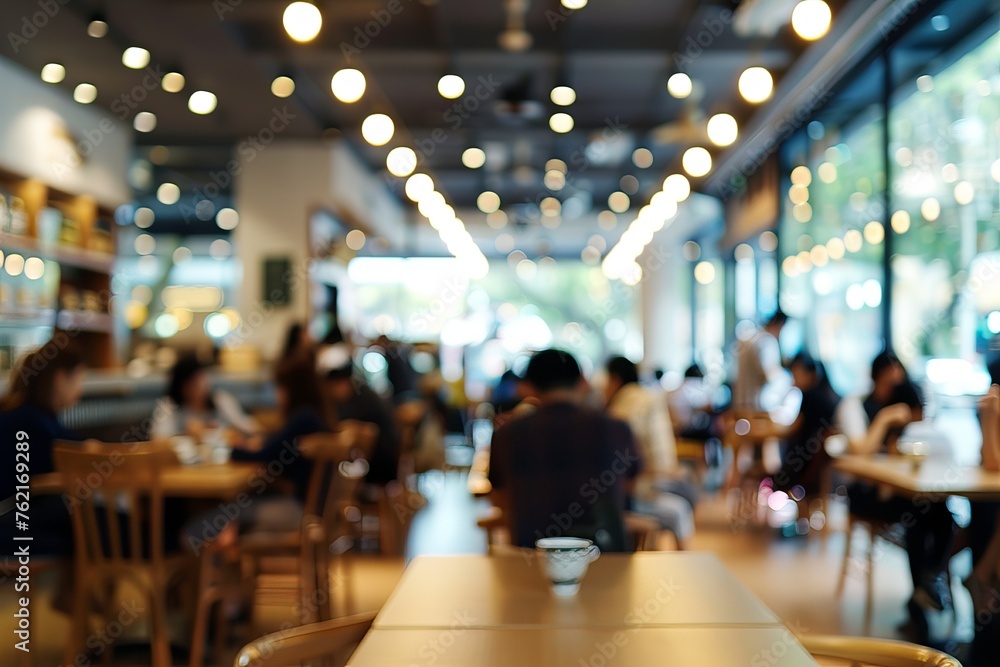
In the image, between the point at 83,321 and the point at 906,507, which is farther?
the point at 83,321

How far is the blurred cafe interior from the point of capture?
3434 millimetres

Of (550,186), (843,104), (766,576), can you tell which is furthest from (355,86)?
(550,186)

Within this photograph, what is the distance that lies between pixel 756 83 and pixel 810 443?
2550 millimetres

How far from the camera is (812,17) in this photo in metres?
4.68

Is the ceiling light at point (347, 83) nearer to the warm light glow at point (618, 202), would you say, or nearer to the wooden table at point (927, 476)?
the wooden table at point (927, 476)

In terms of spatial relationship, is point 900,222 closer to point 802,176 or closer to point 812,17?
point 802,176

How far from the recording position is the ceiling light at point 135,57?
727 centimetres

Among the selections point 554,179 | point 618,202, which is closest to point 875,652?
point 554,179

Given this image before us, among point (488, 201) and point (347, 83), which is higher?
point (488, 201)

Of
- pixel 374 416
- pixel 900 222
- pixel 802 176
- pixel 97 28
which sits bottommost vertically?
pixel 374 416

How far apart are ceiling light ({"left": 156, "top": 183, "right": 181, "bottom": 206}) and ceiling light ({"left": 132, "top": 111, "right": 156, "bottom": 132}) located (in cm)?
395

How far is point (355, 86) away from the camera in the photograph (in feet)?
18.5

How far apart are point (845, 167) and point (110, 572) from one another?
761cm

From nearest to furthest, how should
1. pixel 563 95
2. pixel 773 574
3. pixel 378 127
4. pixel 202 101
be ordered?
pixel 773 574
pixel 378 127
pixel 202 101
pixel 563 95
